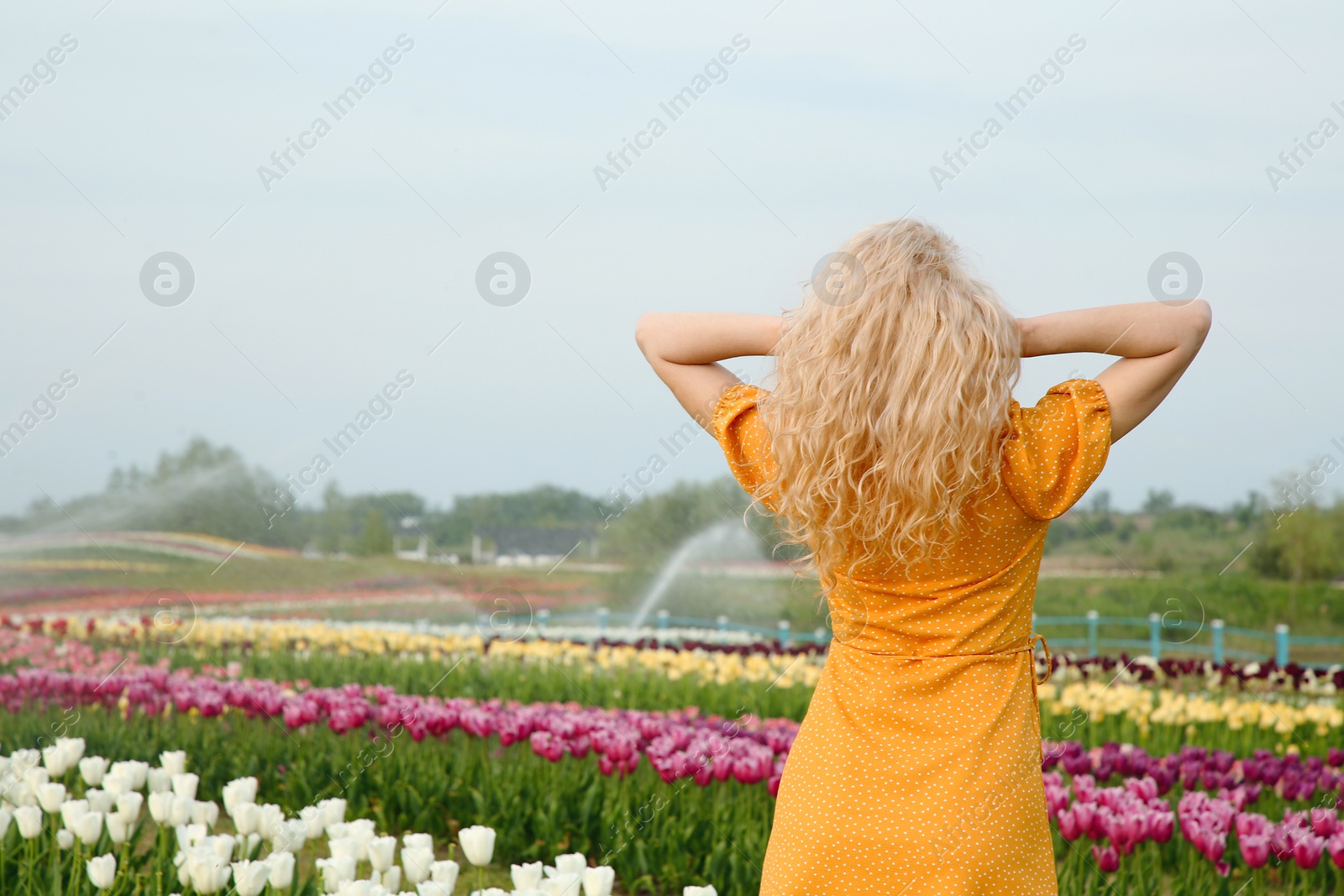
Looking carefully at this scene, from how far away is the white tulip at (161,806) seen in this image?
9.56 ft

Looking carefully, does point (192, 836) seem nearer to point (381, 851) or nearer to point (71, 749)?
point (381, 851)

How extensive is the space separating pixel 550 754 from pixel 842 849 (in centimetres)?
246

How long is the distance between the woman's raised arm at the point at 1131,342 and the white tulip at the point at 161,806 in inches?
96.2

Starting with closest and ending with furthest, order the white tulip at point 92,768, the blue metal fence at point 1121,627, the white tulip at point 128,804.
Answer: the white tulip at point 128,804 → the white tulip at point 92,768 → the blue metal fence at point 1121,627

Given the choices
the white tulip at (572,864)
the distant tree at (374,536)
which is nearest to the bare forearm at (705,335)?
the white tulip at (572,864)

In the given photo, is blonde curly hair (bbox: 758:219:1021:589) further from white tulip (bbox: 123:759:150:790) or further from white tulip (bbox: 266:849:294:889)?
white tulip (bbox: 123:759:150:790)

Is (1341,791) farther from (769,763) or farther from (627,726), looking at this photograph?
(627,726)

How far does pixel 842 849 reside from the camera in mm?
1746

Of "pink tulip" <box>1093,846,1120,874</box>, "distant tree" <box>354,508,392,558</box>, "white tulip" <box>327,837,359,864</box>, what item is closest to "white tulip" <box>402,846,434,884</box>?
"white tulip" <box>327,837,359,864</box>

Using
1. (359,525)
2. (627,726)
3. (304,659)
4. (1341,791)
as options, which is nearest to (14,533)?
(359,525)

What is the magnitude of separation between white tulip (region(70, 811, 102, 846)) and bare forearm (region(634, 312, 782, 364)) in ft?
6.39

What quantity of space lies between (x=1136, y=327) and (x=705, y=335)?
647mm

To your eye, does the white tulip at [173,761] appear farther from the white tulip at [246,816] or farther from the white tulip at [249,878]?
the white tulip at [249,878]

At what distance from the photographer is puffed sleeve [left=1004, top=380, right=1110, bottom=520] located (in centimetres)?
165
